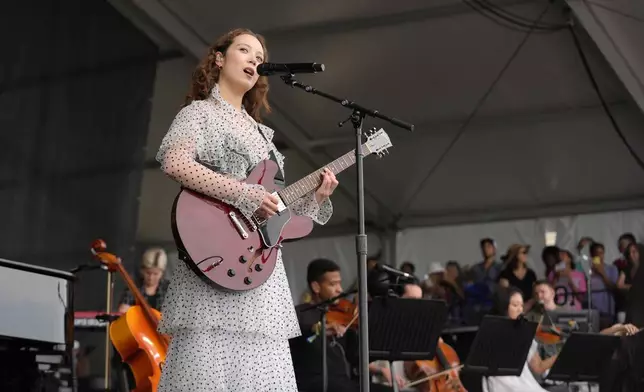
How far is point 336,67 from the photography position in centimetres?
973

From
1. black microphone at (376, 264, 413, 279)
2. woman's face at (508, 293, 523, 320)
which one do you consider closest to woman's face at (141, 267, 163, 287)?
black microphone at (376, 264, 413, 279)

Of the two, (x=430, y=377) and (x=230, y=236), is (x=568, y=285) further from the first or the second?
(x=230, y=236)

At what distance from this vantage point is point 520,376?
6523mm

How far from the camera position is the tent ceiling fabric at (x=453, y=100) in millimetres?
9102

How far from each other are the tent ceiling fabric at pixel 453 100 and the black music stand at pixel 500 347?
3614 millimetres

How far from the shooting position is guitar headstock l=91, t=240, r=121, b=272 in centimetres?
477

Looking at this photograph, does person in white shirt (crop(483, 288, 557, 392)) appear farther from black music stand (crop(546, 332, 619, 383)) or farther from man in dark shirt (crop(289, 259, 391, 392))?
man in dark shirt (crop(289, 259, 391, 392))

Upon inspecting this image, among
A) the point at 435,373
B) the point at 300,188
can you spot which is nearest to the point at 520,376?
the point at 435,373

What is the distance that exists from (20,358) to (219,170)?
207cm

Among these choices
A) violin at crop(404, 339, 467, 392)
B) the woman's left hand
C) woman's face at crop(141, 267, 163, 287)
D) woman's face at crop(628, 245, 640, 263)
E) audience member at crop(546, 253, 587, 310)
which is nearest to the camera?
the woman's left hand

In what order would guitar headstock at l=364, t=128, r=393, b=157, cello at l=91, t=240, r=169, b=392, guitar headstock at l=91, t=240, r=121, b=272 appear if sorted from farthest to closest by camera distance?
guitar headstock at l=91, t=240, r=121, b=272 < cello at l=91, t=240, r=169, b=392 < guitar headstock at l=364, t=128, r=393, b=157

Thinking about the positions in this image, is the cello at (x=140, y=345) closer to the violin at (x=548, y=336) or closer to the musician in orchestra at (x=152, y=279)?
the musician in orchestra at (x=152, y=279)

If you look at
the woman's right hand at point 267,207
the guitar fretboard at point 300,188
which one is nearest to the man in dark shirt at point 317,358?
the guitar fretboard at point 300,188

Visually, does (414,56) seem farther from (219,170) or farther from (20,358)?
(219,170)
